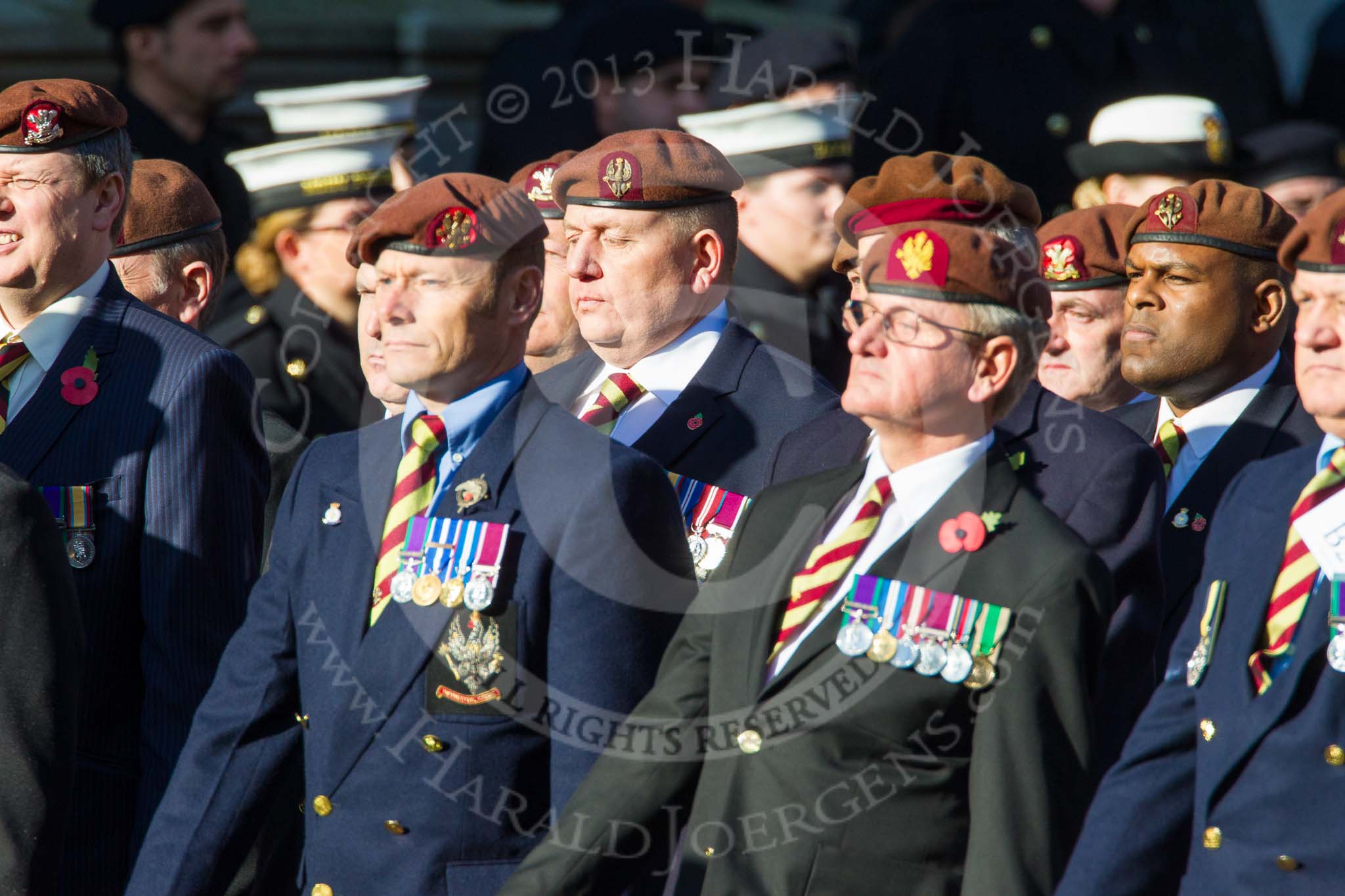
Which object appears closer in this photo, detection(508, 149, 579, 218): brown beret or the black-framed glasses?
the black-framed glasses

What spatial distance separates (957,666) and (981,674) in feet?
0.14

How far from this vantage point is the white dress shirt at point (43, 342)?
4.91m

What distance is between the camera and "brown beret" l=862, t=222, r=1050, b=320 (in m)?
3.92

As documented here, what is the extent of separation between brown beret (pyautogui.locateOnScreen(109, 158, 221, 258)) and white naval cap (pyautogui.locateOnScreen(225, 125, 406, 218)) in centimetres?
133

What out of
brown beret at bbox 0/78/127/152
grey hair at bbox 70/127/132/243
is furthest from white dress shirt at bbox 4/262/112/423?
brown beret at bbox 0/78/127/152

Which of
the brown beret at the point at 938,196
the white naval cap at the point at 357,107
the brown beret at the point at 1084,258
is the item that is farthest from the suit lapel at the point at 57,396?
the white naval cap at the point at 357,107

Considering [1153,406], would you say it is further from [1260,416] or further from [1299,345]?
[1299,345]

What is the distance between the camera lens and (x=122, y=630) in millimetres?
4781

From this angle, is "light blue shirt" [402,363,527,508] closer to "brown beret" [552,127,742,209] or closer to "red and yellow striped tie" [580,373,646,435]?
"red and yellow striped tie" [580,373,646,435]

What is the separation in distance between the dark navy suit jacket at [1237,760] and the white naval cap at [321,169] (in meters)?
3.84

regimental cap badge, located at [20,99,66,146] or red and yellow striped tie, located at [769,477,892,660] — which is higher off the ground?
regimental cap badge, located at [20,99,66,146]

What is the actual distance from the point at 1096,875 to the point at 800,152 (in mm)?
3361

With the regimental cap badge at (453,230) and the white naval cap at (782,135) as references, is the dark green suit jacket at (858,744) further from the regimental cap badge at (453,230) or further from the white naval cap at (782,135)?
the white naval cap at (782,135)

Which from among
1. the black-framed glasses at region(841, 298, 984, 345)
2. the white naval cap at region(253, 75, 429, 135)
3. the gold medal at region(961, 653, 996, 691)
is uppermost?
the black-framed glasses at region(841, 298, 984, 345)
